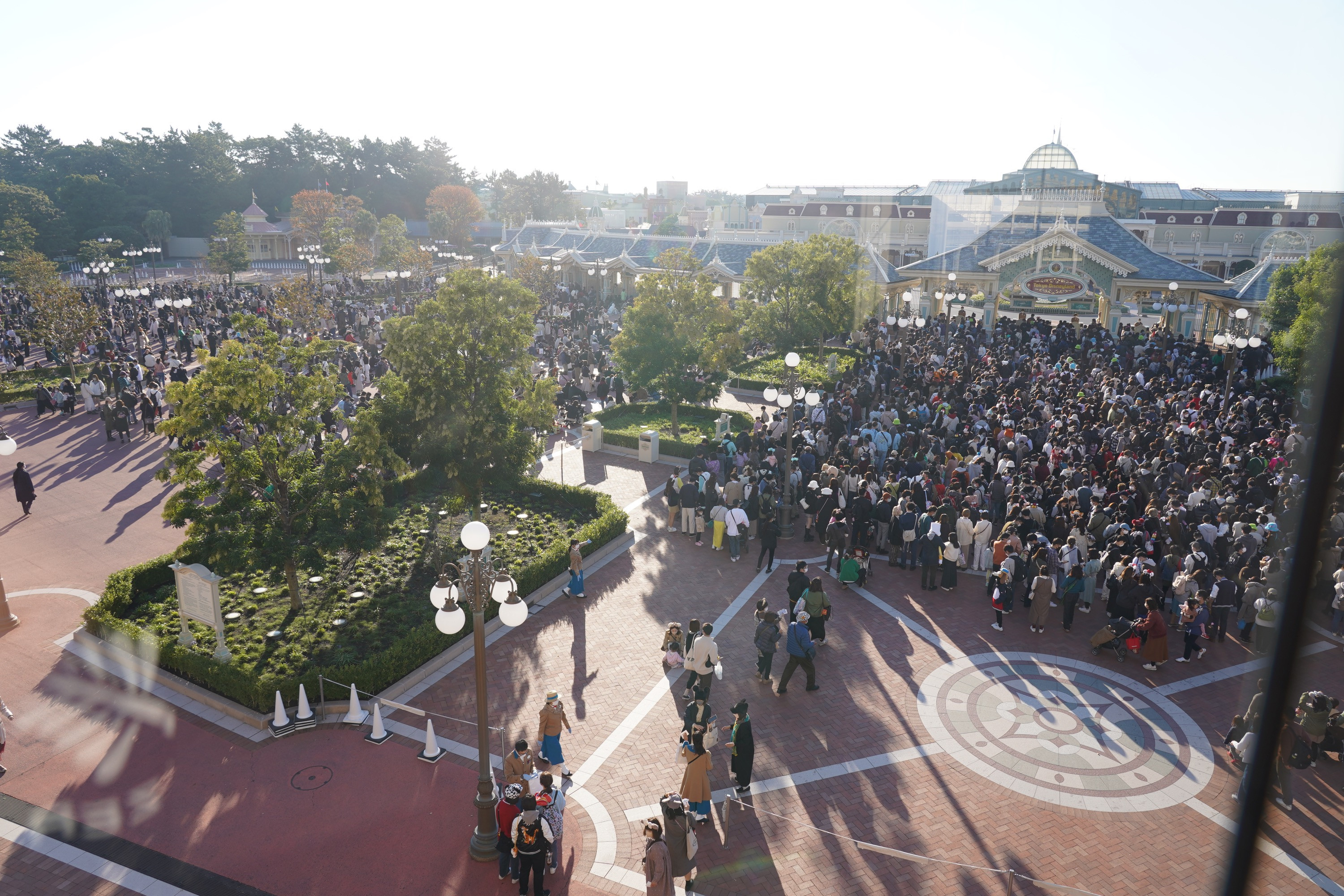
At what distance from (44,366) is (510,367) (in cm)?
2713

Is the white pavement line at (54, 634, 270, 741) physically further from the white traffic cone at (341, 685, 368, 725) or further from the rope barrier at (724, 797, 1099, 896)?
the rope barrier at (724, 797, 1099, 896)

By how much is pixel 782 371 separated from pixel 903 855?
25056mm

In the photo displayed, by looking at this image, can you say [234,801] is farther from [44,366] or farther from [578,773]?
[44,366]

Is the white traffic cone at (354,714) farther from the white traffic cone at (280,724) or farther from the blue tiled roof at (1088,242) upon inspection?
the blue tiled roof at (1088,242)

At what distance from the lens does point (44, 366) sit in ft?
110

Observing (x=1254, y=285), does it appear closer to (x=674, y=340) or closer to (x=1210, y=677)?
(x=674, y=340)

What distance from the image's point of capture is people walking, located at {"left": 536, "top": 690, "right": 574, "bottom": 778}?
10219mm

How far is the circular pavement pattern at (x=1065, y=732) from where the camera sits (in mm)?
10109

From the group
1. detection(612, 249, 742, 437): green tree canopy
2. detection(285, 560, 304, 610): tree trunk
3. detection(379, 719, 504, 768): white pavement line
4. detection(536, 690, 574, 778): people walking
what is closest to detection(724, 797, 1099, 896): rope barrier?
detection(536, 690, 574, 778): people walking

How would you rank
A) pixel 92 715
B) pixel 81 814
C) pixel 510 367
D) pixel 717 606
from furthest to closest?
pixel 510 367 → pixel 717 606 → pixel 92 715 → pixel 81 814

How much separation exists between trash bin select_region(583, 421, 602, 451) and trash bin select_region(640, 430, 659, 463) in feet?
4.75

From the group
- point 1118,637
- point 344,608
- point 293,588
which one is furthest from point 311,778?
point 1118,637

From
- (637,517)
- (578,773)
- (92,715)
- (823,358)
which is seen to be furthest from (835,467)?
(823,358)

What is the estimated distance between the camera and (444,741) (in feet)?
36.1
